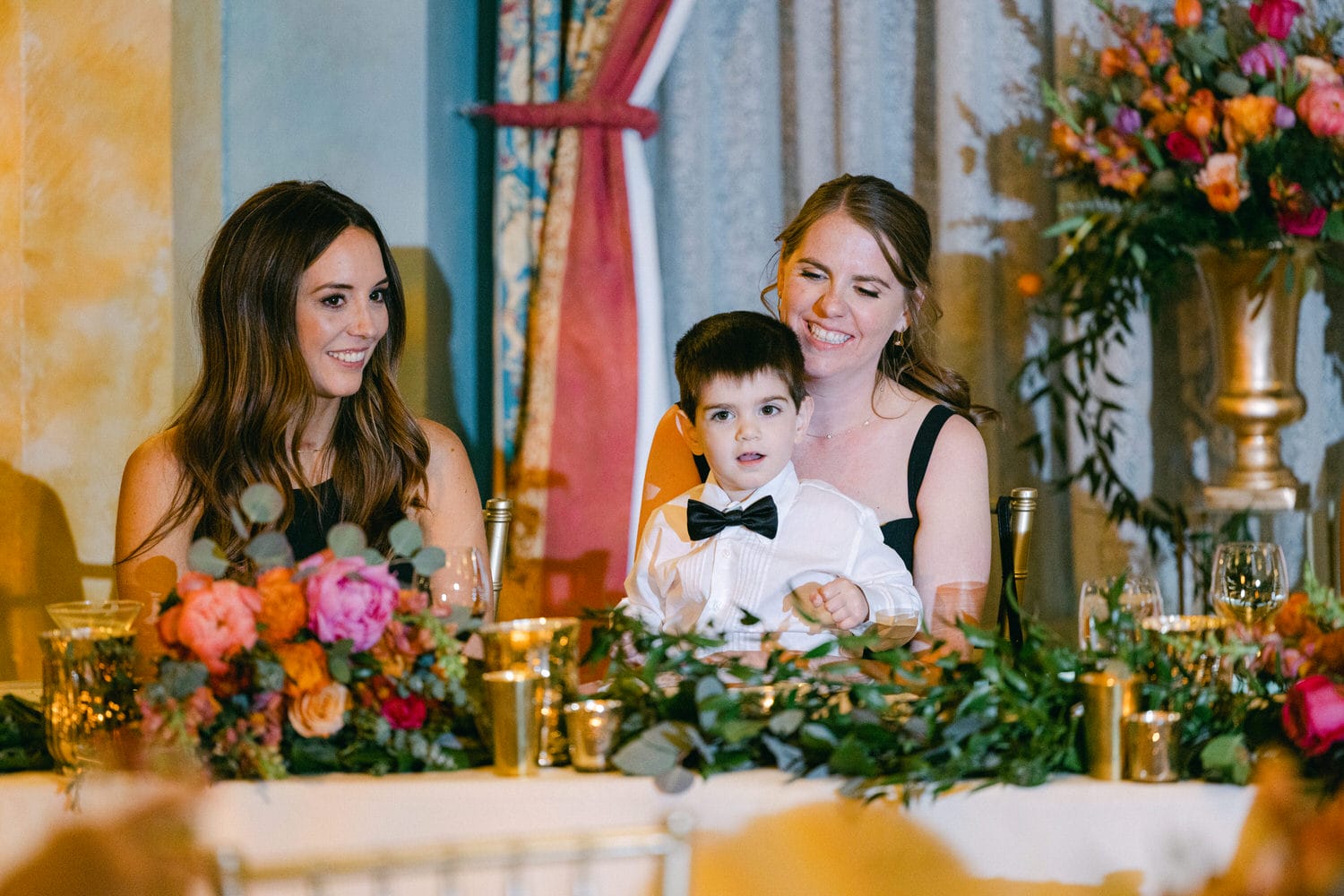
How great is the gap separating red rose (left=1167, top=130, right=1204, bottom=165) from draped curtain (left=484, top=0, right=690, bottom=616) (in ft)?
4.26

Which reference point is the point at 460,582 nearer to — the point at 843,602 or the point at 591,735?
the point at 591,735

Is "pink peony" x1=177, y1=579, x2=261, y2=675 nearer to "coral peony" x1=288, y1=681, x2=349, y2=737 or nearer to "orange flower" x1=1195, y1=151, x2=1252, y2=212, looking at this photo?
"coral peony" x1=288, y1=681, x2=349, y2=737

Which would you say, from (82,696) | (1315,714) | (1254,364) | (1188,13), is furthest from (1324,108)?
(82,696)

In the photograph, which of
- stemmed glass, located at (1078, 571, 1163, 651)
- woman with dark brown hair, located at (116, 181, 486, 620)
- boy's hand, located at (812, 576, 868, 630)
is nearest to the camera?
stemmed glass, located at (1078, 571, 1163, 651)

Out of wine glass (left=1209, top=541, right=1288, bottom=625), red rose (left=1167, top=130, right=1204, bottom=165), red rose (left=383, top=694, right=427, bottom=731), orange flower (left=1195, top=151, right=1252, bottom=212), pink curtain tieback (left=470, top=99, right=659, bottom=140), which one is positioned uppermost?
pink curtain tieback (left=470, top=99, right=659, bottom=140)

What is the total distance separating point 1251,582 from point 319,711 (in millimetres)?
1249

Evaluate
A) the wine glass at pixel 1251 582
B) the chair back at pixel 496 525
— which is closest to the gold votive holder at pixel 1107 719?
the wine glass at pixel 1251 582

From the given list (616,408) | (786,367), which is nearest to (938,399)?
(786,367)

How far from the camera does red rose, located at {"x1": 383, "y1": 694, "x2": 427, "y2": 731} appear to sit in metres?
1.33

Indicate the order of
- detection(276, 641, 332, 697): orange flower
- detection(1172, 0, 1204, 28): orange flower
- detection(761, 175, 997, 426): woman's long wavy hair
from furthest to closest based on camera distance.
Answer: detection(1172, 0, 1204, 28): orange flower < detection(761, 175, 997, 426): woman's long wavy hair < detection(276, 641, 332, 697): orange flower

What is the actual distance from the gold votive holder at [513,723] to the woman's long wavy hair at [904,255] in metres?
1.26

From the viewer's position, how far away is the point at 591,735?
1.30 meters

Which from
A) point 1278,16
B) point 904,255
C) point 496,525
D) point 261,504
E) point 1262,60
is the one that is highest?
point 1278,16

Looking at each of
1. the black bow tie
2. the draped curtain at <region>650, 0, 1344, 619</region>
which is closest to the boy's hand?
the black bow tie
